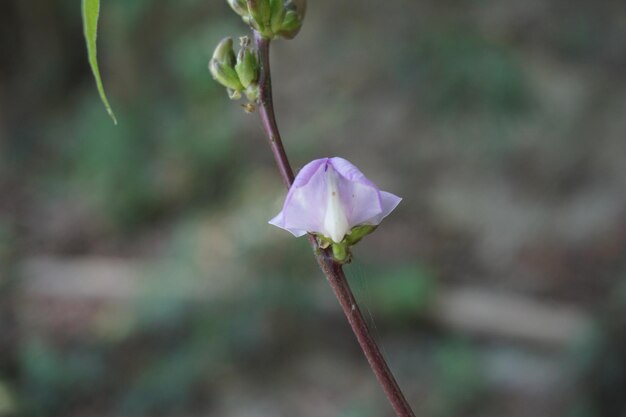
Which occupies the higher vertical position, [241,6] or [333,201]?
[241,6]

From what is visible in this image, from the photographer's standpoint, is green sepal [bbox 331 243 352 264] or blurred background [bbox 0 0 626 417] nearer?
green sepal [bbox 331 243 352 264]

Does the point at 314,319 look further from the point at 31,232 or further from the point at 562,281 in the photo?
the point at 31,232

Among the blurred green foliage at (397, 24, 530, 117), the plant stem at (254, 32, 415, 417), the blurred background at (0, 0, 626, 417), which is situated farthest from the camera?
the blurred green foliage at (397, 24, 530, 117)

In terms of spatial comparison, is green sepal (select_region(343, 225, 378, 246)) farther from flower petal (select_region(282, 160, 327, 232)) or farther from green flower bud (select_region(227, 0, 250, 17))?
green flower bud (select_region(227, 0, 250, 17))

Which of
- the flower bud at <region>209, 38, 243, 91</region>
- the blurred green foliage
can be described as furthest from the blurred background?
the flower bud at <region>209, 38, 243, 91</region>

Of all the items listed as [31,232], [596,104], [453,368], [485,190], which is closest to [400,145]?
[485,190]

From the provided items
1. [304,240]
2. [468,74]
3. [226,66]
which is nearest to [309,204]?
[226,66]

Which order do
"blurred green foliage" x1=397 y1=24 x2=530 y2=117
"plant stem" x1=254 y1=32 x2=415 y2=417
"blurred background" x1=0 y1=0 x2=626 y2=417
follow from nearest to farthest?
"plant stem" x1=254 y1=32 x2=415 y2=417
"blurred background" x1=0 y1=0 x2=626 y2=417
"blurred green foliage" x1=397 y1=24 x2=530 y2=117

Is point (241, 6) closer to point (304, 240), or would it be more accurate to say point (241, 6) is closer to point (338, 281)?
point (338, 281)
